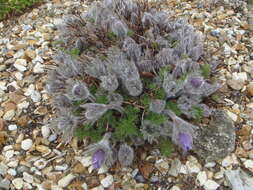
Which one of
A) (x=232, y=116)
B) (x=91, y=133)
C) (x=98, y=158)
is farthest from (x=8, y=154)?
(x=232, y=116)

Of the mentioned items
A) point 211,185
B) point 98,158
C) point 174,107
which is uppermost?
point 174,107

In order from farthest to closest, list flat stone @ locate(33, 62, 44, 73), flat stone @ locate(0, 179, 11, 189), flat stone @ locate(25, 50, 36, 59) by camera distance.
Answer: flat stone @ locate(25, 50, 36, 59), flat stone @ locate(33, 62, 44, 73), flat stone @ locate(0, 179, 11, 189)

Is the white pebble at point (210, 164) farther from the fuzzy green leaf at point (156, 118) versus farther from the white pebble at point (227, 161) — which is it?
the fuzzy green leaf at point (156, 118)

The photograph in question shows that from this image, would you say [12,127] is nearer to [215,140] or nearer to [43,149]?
[43,149]

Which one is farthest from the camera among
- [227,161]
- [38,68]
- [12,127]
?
[38,68]

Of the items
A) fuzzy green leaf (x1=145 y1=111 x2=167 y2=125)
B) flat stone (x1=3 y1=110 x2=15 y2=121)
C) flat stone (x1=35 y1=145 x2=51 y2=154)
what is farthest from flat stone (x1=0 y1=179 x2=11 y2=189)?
fuzzy green leaf (x1=145 y1=111 x2=167 y2=125)

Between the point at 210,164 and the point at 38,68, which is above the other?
the point at 38,68

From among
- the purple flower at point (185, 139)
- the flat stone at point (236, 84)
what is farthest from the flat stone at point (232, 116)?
the purple flower at point (185, 139)

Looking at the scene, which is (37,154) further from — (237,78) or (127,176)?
(237,78)

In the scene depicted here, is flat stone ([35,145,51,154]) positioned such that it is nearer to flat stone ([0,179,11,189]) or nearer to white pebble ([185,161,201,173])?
flat stone ([0,179,11,189])
